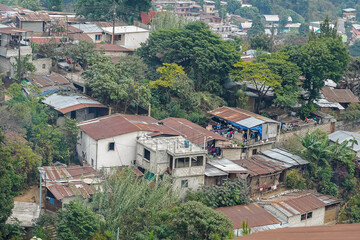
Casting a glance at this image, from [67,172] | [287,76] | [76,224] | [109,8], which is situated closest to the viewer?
[76,224]

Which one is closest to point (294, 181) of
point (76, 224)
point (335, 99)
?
point (335, 99)

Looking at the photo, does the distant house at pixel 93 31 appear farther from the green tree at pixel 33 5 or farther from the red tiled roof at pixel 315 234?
the red tiled roof at pixel 315 234

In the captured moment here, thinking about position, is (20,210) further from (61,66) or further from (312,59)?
(312,59)

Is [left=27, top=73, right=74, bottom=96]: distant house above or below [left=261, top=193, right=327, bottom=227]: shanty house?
above

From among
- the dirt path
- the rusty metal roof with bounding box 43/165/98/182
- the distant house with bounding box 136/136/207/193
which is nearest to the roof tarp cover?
the distant house with bounding box 136/136/207/193

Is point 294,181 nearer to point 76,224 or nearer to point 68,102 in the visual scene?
point 68,102

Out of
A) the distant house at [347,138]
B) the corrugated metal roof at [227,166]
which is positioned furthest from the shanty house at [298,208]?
the distant house at [347,138]

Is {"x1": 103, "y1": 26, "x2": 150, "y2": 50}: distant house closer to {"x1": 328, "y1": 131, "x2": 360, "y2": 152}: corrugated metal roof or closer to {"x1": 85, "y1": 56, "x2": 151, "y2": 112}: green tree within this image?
{"x1": 85, "y1": 56, "x2": 151, "y2": 112}: green tree
